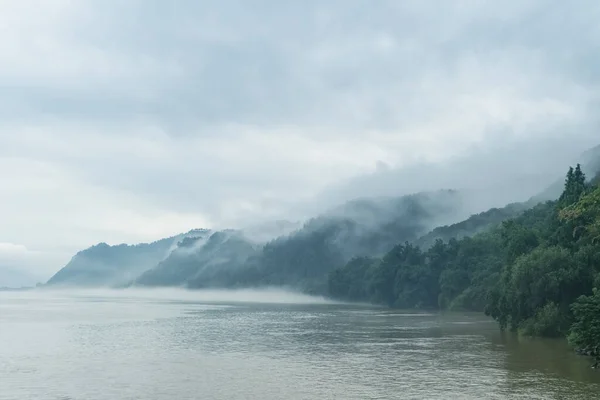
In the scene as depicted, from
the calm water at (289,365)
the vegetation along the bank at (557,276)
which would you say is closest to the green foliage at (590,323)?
the vegetation along the bank at (557,276)

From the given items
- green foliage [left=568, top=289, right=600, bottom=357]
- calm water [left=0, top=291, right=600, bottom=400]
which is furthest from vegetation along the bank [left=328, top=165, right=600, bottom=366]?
calm water [left=0, top=291, right=600, bottom=400]

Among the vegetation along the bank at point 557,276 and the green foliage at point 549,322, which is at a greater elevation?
the vegetation along the bank at point 557,276

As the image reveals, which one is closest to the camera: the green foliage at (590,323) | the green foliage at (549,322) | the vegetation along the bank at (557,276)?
the green foliage at (590,323)

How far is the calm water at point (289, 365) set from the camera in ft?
136

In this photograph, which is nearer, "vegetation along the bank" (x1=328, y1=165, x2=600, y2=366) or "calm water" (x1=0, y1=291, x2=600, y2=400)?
"calm water" (x1=0, y1=291, x2=600, y2=400)

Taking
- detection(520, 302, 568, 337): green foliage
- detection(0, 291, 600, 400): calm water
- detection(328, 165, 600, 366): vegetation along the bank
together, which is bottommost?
detection(0, 291, 600, 400): calm water

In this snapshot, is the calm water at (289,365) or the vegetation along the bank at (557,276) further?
the vegetation along the bank at (557,276)

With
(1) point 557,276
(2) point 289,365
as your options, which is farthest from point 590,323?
(2) point 289,365

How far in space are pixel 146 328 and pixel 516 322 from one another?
5142 centimetres

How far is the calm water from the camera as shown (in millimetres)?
41469

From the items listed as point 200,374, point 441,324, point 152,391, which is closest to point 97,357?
point 200,374

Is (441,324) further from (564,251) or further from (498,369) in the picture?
(498,369)

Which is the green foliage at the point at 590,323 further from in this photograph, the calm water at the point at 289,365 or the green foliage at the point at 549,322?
the green foliage at the point at 549,322

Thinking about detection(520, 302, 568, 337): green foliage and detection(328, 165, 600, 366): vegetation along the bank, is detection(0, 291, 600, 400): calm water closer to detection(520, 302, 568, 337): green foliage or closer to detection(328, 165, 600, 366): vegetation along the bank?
detection(520, 302, 568, 337): green foliage
